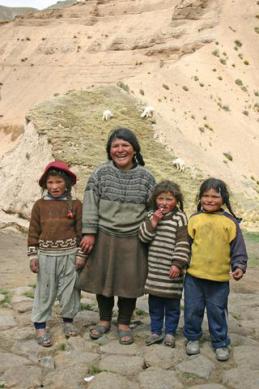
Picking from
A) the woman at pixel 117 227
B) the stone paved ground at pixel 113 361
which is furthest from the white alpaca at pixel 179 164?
the woman at pixel 117 227

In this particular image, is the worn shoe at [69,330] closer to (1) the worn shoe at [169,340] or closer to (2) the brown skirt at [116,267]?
(2) the brown skirt at [116,267]

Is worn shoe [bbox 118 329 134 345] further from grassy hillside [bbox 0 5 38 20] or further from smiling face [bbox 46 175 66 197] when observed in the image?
grassy hillside [bbox 0 5 38 20]

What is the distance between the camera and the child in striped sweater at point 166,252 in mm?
A: 3926

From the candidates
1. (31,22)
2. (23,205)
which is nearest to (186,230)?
(23,205)

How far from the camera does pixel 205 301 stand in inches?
156

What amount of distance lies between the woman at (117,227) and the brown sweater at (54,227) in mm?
114

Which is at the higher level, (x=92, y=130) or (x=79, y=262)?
(x=92, y=130)

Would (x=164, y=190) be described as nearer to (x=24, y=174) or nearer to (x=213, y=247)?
(x=213, y=247)

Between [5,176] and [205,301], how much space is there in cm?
996

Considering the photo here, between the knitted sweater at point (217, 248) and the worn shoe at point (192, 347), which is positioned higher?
the knitted sweater at point (217, 248)

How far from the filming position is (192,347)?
3928mm

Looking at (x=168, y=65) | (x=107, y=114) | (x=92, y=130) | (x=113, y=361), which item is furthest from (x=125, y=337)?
(x=168, y=65)

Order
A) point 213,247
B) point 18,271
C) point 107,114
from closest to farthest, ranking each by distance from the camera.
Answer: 1. point 213,247
2. point 18,271
3. point 107,114

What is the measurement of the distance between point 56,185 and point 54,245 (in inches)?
19.1
